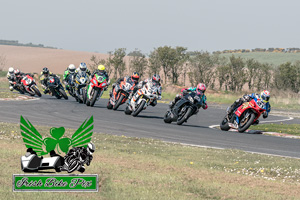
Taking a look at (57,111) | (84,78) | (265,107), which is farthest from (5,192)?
(84,78)

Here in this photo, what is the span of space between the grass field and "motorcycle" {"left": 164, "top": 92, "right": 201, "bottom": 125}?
7.60 metres

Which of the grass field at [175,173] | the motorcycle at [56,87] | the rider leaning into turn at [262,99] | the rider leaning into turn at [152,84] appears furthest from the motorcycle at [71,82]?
the grass field at [175,173]

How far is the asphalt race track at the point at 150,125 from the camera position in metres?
16.9

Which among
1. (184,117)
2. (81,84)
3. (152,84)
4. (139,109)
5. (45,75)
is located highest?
(45,75)

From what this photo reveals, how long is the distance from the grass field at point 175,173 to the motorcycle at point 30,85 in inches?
830

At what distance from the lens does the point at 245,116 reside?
21.0 m

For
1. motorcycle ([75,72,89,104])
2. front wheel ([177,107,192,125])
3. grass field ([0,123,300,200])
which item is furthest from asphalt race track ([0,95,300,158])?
grass field ([0,123,300,200])

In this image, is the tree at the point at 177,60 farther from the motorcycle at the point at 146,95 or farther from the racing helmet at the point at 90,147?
the racing helmet at the point at 90,147

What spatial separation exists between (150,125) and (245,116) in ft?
12.1

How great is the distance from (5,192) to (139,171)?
9.18 ft

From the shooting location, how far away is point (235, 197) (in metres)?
8.23

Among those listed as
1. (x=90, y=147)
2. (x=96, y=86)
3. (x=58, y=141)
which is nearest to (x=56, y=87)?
(x=96, y=86)

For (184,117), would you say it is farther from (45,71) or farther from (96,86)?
(45,71)

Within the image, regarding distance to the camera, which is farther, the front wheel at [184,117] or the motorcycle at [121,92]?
the motorcycle at [121,92]
